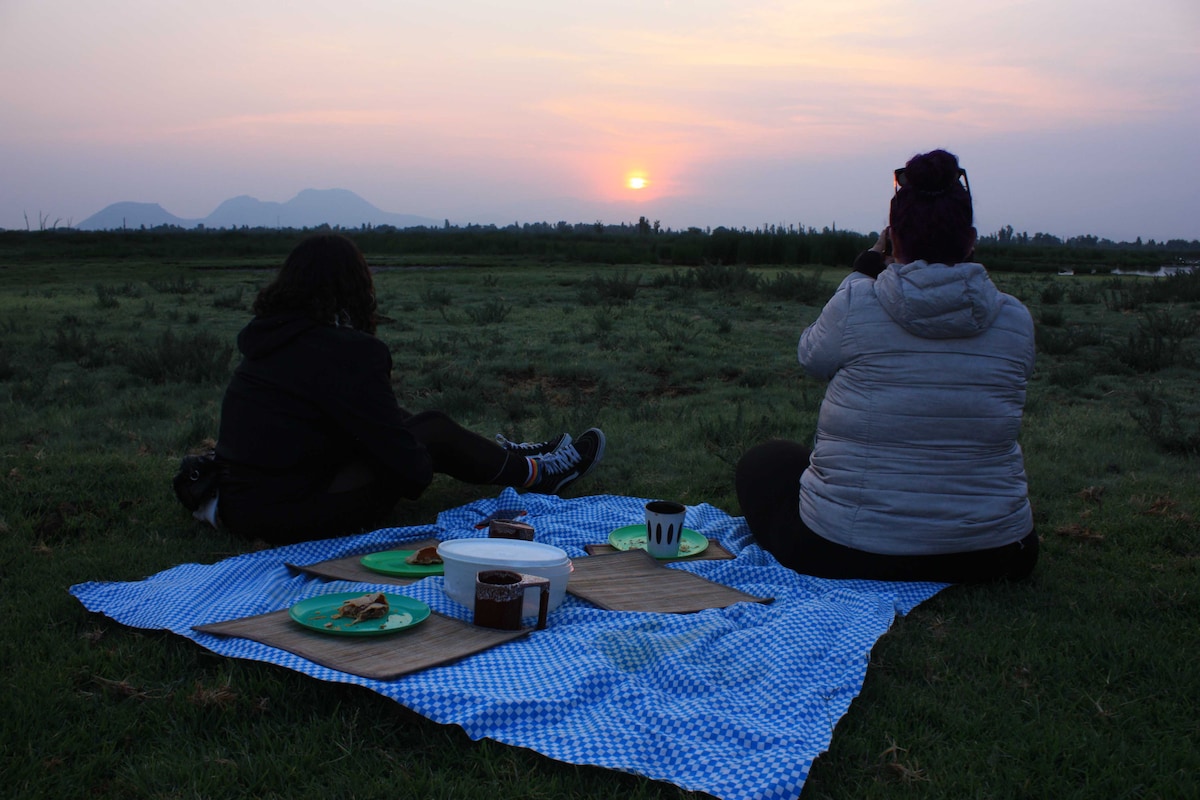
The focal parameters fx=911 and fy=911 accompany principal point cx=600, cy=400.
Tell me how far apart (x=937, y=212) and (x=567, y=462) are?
7.52ft

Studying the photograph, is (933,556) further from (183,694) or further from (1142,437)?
(1142,437)

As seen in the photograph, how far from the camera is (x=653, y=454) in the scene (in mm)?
5324

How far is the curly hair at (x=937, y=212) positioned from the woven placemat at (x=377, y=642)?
171cm

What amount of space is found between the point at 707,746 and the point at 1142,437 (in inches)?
186

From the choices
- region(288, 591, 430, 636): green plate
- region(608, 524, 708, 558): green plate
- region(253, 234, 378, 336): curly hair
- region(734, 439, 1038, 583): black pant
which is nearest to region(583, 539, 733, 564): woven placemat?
region(608, 524, 708, 558): green plate

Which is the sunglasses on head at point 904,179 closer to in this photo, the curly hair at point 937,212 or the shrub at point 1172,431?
the curly hair at point 937,212

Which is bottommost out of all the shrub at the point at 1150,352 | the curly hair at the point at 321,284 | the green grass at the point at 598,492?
the green grass at the point at 598,492

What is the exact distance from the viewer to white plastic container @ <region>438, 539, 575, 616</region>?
2.76 metres

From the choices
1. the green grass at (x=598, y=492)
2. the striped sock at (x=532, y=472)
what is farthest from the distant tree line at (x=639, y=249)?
the striped sock at (x=532, y=472)

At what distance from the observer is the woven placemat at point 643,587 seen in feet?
9.87

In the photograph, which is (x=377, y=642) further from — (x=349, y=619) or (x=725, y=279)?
(x=725, y=279)

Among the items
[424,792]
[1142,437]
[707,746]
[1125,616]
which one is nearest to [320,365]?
[424,792]

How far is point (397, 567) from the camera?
325 centimetres

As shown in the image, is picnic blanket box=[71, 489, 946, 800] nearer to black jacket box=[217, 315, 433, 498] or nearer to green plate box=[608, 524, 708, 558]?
green plate box=[608, 524, 708, 558]
